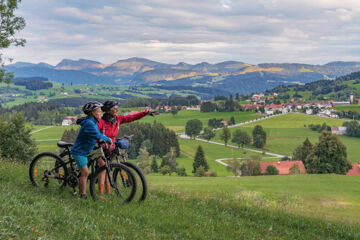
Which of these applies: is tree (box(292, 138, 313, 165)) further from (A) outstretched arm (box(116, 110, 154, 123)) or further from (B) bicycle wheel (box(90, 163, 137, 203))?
(B) bicycle wheel (box(90, 163, 137, 203))

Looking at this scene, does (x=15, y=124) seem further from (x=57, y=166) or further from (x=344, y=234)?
(x=344, y=234)

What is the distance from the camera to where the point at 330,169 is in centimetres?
6012

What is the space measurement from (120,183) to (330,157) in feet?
195

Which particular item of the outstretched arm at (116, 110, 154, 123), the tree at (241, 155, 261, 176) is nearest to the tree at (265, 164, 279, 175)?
the tree at (241, 155, 261, 176)

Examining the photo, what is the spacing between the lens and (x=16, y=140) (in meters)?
41.0

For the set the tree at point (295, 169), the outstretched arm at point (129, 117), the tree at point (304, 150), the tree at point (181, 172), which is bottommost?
the tree at point (181, 172)

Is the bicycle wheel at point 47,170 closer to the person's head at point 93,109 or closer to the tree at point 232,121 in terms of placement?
the person's head at point 93,109

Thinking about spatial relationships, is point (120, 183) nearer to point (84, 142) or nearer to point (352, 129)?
point (84, 142)

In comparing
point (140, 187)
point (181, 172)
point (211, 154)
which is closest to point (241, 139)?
point (211, 154)

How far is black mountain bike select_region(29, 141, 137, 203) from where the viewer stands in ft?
31.6

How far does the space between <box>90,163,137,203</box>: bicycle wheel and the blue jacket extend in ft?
2.36

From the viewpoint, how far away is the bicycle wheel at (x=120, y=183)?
9500 mm

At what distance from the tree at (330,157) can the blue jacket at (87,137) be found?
191ft

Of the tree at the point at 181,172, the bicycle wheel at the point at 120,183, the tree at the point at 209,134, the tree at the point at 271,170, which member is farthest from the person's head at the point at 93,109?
the tree at the point at 209,134
